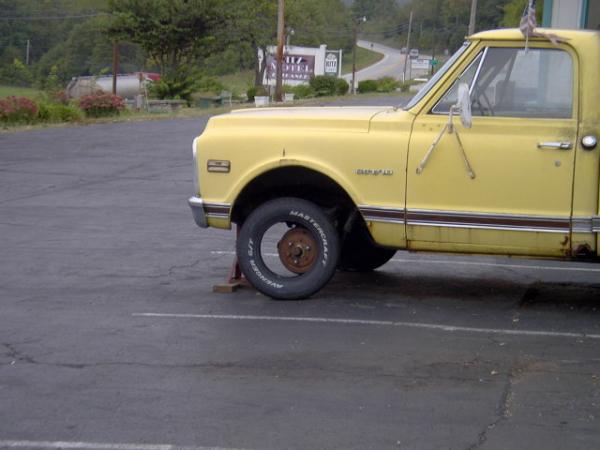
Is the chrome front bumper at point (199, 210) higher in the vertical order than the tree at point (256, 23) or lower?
lower

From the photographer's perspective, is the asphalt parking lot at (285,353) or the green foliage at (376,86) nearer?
the asphalt parking lot at (285,353)

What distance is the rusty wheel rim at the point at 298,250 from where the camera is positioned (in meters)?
8.17

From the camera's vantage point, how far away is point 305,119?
799 cm

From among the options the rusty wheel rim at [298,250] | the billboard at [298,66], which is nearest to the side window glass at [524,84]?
the rusty wheel rim at [298,250]

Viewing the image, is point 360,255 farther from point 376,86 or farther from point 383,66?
point 383,66

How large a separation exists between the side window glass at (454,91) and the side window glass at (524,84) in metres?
0.06

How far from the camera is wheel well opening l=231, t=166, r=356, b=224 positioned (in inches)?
317

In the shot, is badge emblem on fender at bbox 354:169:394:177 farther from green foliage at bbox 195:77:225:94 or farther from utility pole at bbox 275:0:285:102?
green foliage at bbox 195:77:225:94

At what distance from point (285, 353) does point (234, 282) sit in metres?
2.02

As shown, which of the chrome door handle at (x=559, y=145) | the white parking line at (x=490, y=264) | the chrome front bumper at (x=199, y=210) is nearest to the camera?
the chrome door handle at (x=559, y=145)

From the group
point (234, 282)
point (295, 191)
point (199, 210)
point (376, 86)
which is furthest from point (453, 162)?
point (376, 86)

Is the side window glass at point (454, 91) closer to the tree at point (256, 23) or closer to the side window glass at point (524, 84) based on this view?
the side window glass at point (524, 84)

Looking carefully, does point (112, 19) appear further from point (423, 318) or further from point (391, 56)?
point (391, 56)

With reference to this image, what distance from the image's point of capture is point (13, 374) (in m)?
6.42
